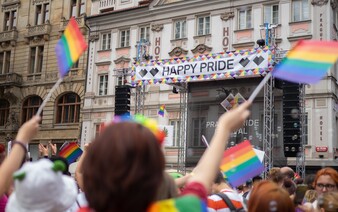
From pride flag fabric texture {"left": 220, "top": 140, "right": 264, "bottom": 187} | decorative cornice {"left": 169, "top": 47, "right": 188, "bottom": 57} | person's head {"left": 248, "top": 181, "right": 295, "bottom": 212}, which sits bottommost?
person's head {"left": 248, "top": 181, "right": 295, "bottom": 212}

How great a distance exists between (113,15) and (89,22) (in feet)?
5.62

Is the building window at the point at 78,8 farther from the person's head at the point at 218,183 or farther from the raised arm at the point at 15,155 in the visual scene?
the raised arm at the point at 15,155

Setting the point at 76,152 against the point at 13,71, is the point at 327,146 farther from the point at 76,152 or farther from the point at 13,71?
the point at 13,71

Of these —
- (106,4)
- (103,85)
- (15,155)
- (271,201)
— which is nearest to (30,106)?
(103,85)

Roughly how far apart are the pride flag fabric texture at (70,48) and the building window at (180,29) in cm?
2027

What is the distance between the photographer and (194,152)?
65.1 feet

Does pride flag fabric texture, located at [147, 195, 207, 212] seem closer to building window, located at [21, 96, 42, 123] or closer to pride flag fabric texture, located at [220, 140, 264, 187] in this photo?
pride flag fabric texture, located at [220, 140, 264, 187]

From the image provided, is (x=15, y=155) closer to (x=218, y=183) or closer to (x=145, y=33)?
(x=218, y=183)

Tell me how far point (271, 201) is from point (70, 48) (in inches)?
64.2

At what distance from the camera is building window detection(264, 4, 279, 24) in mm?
20938

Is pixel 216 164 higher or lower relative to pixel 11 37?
lower

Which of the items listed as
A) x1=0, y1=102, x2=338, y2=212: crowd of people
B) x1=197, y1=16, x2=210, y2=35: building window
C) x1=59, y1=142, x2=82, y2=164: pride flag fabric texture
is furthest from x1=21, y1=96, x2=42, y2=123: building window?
x1=0, y1=102, x2=338, y2=212: crowd of people

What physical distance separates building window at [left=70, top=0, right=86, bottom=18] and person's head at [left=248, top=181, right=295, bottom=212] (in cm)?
2609

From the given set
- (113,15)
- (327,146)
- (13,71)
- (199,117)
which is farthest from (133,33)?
(327,146)
